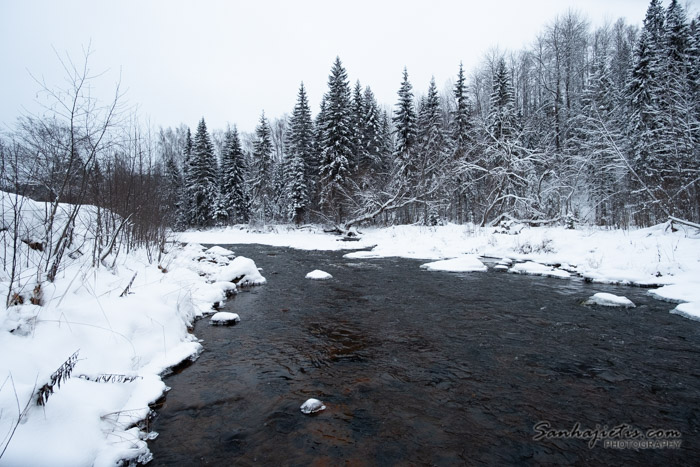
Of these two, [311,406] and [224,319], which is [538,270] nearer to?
[224,319]

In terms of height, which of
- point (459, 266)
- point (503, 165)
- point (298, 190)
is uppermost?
point (503, 165)

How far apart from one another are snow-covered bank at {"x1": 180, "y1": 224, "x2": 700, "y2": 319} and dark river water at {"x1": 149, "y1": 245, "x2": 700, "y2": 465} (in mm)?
1721

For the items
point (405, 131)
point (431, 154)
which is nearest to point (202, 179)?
point (405, 131)

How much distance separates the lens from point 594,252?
1082 cm

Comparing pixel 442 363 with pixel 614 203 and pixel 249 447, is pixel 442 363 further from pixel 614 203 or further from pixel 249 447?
pixel 614 203

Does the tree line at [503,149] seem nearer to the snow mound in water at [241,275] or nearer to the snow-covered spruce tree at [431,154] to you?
the snow-covered spruce tree at [431,154]

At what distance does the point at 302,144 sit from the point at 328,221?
25.9 feet

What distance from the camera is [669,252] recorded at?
9.17 m

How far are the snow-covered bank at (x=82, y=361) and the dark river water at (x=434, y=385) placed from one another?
0.35 m

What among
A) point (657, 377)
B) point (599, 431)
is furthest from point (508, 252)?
point (599, 431)

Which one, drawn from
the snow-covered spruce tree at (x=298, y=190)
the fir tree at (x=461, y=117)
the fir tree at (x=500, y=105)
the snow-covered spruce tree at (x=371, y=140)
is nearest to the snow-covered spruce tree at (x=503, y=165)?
the fir tree at (x=500, y=105)

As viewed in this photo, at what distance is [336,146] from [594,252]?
19914 millimetres

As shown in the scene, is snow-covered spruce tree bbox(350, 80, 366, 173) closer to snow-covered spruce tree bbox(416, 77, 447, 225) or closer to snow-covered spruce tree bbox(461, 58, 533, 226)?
snow-covered spruce tree bbox(416, 77, 447, 225)

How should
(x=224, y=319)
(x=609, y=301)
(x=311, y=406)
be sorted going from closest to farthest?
(x=311, y=406), (x=224, y=319), (x=609, y=301)
